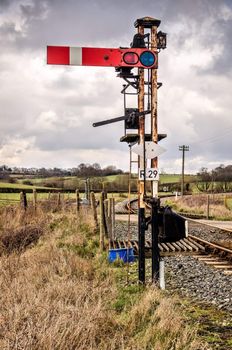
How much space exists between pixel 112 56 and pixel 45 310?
11.6 feet

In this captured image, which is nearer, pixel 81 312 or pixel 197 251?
pixel 81 312

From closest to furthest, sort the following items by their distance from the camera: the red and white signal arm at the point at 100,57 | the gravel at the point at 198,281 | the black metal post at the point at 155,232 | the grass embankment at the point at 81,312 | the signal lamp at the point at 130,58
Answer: the grass embankment at the point at 81,312, the red and white signal arm at the point at 100,57, the signal lamp at the point at 130,58, the black metal post at the point at 155,232, the gravel at the point at 198,281

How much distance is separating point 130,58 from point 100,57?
1.56 feet

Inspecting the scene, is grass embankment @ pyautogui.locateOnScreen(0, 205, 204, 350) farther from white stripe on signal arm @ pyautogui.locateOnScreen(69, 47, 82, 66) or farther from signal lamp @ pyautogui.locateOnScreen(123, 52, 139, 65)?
signal lamp @ pyautogui.locateOnScreen(123, 52, 139, 65)

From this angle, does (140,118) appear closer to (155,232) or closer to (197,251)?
(155,232)

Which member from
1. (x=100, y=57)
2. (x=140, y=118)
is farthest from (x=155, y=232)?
(x=100, y=57)

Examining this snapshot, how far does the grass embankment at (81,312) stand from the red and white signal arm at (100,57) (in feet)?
10.4

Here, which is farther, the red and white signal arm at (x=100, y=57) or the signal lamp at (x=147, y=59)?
the signal lamp at (x=147, y=59)

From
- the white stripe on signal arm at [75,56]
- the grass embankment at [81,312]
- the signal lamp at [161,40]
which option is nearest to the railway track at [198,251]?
the grass embankment at [81,312]

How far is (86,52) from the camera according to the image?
21.4 ft

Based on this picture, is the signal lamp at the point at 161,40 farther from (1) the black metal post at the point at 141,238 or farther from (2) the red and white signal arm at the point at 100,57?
(1) the black metal post at the point at 141,238

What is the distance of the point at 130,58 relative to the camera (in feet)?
22.3

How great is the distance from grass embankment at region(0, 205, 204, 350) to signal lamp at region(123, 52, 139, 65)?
3309 mm

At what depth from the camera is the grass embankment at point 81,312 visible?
4621 millimetres
